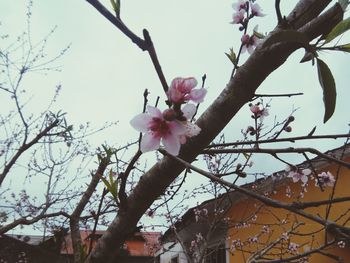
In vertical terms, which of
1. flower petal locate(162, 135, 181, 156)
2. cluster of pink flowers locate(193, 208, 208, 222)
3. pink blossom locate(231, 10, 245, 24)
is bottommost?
flower petal locate(162, 135, 181, 156)

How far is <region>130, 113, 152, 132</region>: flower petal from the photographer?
3.51 feet

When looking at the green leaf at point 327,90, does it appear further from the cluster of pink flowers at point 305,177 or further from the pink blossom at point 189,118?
the cluster of pink flowers at point 305,177

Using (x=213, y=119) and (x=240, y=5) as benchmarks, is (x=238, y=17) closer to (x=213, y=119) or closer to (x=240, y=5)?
(x=240, y=5)

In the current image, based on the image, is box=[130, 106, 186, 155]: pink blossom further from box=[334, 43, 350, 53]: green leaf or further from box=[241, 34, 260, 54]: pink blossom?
box=[241, 34, 260, 54]: pink blossom

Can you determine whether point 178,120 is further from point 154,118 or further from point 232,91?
point 232,91

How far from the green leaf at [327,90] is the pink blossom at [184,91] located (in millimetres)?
412

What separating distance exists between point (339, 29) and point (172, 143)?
595 mm

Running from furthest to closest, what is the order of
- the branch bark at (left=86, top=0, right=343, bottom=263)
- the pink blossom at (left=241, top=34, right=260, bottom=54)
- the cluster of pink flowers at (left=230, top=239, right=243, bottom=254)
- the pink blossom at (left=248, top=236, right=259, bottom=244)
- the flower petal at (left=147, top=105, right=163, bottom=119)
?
the cluster of pink flowers at (left=230, top=239, right=243, bottom=254), the pink blossom at (left=248, top=236, right=259, bottom=244), the pink blossom at (left=241, top=34, right=260, bottom=54), the branch bark at (left=86, top=0, right=343, bottom=263), the flower petal at (left=147, top=105, right=163, bottom=119)

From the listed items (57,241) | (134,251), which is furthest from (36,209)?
(134,251)

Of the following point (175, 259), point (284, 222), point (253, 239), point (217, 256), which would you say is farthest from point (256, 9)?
point (175, 259)

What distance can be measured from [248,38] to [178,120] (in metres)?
1.20

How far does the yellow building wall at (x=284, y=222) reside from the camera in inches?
225

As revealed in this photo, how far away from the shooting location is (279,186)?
21.9 feet

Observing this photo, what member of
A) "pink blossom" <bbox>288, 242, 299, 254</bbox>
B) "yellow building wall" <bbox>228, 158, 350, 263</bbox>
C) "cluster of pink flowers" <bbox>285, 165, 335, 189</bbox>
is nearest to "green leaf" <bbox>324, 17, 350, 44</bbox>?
"cluster of pink flowers" <bbox>285, 165, 335, 189</bbox>
